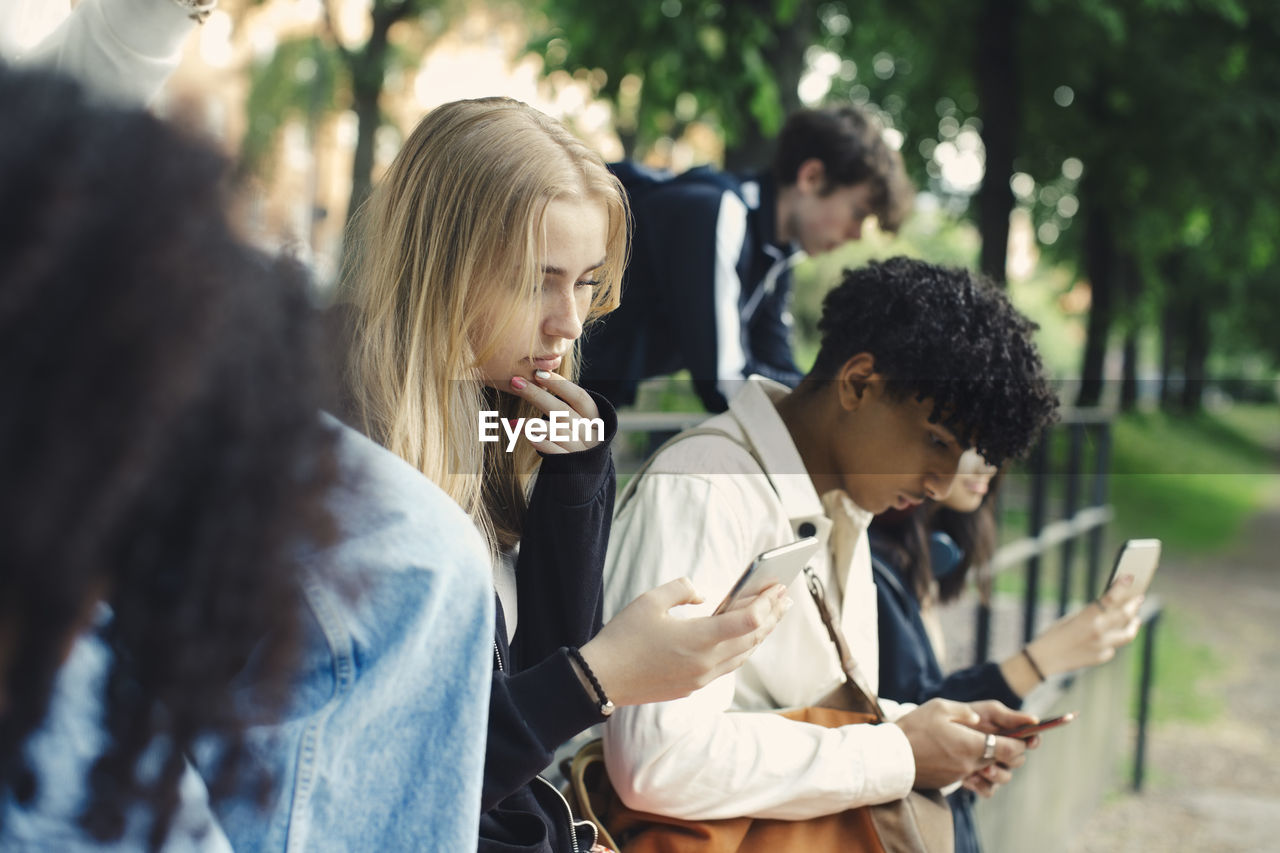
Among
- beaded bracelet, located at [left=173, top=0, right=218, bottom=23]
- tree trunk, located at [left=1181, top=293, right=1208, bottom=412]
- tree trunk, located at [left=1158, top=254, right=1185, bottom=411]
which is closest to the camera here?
beaded bracelet, located at [left=173, top=0, right=218, bottom=23]

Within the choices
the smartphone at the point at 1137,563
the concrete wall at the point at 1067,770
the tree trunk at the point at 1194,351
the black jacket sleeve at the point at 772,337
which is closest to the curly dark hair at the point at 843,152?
the black jacket sleeve at the point at 772,337

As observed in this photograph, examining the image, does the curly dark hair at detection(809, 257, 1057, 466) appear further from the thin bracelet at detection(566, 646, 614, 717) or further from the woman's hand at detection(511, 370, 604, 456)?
the thin bracelet at detection(566, 646, 614, 717)

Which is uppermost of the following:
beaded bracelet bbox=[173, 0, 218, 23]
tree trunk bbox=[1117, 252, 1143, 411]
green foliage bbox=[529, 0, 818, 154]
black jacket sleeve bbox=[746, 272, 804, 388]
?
green foliage bbox=[529, 0, 818, 154]

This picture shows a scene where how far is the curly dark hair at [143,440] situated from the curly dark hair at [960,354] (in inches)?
51.9

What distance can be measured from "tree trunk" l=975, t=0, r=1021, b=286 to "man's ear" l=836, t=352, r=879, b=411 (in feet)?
27.9

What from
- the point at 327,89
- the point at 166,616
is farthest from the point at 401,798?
the point at 327,89

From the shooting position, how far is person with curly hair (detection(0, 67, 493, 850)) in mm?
735

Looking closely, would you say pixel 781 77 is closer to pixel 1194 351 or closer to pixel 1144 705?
pixel 1144 705

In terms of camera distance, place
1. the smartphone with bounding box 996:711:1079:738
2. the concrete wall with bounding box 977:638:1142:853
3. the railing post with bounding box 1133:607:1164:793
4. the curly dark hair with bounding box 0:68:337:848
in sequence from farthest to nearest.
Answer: the railing post with bounding box 1133:607:1164:793 → the concrete wall with bounding box 977:638:1142:853 → the smartphone with bounding box 996:711:1079:738 → the curly dark hair with bounding box 0:68:337:848

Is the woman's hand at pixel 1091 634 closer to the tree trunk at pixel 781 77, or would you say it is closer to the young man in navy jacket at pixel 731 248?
the young man in navy jacket at pixel 731 248

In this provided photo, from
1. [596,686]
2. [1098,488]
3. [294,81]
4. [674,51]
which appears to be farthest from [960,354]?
[294,81]

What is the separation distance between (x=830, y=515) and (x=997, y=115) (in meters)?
9.22

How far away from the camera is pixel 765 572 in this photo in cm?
147

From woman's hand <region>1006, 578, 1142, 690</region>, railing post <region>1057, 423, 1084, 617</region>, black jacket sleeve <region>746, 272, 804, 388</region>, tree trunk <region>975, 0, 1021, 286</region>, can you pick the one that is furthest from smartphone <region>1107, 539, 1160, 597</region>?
tree trunk <region>975, 0, 1021, 286</region>
